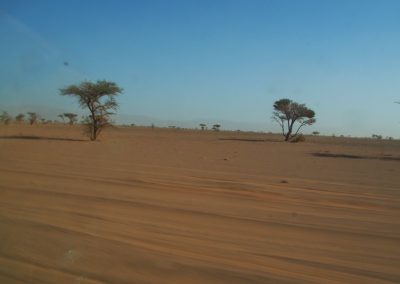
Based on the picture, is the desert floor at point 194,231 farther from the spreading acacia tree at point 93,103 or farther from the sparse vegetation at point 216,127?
the sparse vegetation at point 216,127

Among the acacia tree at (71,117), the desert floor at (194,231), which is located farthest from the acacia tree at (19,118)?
the desert floor at (194,231)

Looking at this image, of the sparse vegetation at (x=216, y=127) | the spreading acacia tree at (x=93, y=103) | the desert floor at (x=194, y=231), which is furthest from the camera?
the sparse vegetation at (x=216, y=127)

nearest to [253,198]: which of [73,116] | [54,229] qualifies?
[54,229]

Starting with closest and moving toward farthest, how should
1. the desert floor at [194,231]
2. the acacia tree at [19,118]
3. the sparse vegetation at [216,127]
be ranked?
the desert floor at [194,231] < the acacia tree at [19,118] < the sparse vegetation at [216,127]

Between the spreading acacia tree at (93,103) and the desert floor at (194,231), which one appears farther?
the spreading acacia tree at (93,103)

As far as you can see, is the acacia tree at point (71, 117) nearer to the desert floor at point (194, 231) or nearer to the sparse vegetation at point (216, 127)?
the sparse vegetation at point (216, 127)

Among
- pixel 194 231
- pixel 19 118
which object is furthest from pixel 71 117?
pixel 194 231

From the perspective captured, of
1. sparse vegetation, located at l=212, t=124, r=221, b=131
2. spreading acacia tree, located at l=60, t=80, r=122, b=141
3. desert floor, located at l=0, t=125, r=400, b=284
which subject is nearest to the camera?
desert floor, located at l=0, t=125, r=400, b=284

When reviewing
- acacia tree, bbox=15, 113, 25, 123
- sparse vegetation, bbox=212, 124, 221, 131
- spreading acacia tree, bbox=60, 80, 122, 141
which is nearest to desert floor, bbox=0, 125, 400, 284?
spreading acacia tree, bbox=60, 80, 122, 141

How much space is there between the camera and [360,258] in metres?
6.41

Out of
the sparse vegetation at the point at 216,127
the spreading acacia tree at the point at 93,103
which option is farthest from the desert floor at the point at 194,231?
the sparse vegetation at the point at 216,127

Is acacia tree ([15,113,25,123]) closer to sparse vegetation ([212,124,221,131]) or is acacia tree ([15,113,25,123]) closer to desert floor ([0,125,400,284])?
sparse vegetation ([212,124,221,131])

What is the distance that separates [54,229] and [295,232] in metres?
3.80

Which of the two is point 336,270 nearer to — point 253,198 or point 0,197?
point 253,198
